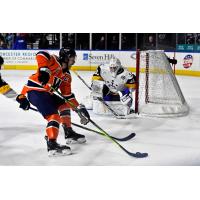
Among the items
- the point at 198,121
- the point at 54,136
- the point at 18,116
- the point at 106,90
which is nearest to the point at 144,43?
the point at 106,90

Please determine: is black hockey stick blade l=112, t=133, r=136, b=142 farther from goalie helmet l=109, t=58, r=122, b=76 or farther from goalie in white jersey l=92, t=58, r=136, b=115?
goalie helmet l=109, t=58, r=122, b=76

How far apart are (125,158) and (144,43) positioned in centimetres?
147

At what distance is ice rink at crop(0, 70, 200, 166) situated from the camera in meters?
2.28

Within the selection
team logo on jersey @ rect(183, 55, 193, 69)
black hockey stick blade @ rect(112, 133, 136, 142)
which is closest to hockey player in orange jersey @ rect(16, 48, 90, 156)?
black hockey stick blade @ rect(112, 133, 136, 142)

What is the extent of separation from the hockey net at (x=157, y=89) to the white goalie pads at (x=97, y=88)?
0.32 meters

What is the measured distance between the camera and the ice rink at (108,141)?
2277 mm

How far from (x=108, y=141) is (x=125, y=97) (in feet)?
2.32

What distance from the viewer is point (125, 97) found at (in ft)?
10.5

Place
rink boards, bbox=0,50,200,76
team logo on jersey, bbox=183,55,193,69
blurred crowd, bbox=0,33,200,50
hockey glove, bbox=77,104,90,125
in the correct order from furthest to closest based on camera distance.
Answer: team logo on jersey, bbox=183,55,193,69 → rink boards, bbox=0,50,200,76 → blurred crowd, bbox=0,33,200,50 → hockey glove, bbox=77,104,90,125

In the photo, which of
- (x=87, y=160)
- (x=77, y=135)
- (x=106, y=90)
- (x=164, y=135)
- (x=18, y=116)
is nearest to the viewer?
(x=87, y=160)

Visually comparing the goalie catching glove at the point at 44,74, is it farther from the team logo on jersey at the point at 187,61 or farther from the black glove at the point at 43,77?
the team logo on jersey at the point at 187,61

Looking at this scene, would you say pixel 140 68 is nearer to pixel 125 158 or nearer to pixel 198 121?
pixel 198 121

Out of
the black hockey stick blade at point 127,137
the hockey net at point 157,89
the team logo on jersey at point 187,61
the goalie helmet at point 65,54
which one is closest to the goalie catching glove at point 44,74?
the goalie helmet at point 65,54

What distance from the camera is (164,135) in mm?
2764
